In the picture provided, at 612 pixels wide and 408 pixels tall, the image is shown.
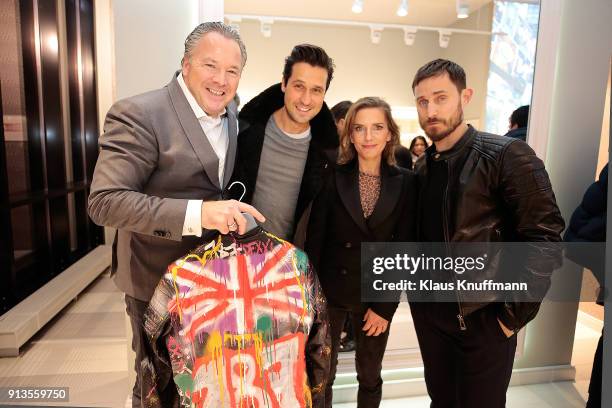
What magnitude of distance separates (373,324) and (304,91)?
1.01m

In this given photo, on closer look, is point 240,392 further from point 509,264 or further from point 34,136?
point 34,136

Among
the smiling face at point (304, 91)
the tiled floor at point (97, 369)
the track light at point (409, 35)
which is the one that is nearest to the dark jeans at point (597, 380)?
the tiled floor at point (97, 369)

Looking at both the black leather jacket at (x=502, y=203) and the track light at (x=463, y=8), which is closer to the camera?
the black leather jacket at (x=502, y=203)

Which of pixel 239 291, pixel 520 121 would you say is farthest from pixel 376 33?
pixel 239 291

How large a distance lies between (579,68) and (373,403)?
215 centimetres

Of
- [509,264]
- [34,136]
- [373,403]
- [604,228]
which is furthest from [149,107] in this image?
[34,136]

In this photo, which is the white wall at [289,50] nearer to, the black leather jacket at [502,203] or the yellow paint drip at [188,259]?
the yellow paint drip at [188,259]

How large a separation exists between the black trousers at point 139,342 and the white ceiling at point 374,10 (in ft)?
8.49

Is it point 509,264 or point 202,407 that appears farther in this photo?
point 509,264

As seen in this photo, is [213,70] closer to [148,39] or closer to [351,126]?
[351,126]

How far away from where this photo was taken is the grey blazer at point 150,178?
1050 millimetres

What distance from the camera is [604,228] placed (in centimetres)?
197

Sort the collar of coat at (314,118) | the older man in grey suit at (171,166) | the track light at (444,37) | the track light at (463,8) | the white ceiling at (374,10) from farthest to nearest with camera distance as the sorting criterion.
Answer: the track light at (444,37)
the white ceiling at (374,10)
the track light at (463,8)
the collar of coat at (314,118)
the older man in grey suit at (171,166)

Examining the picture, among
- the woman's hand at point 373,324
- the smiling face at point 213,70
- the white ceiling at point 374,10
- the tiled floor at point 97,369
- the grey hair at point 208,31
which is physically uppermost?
the white ceiling at point 374,10
